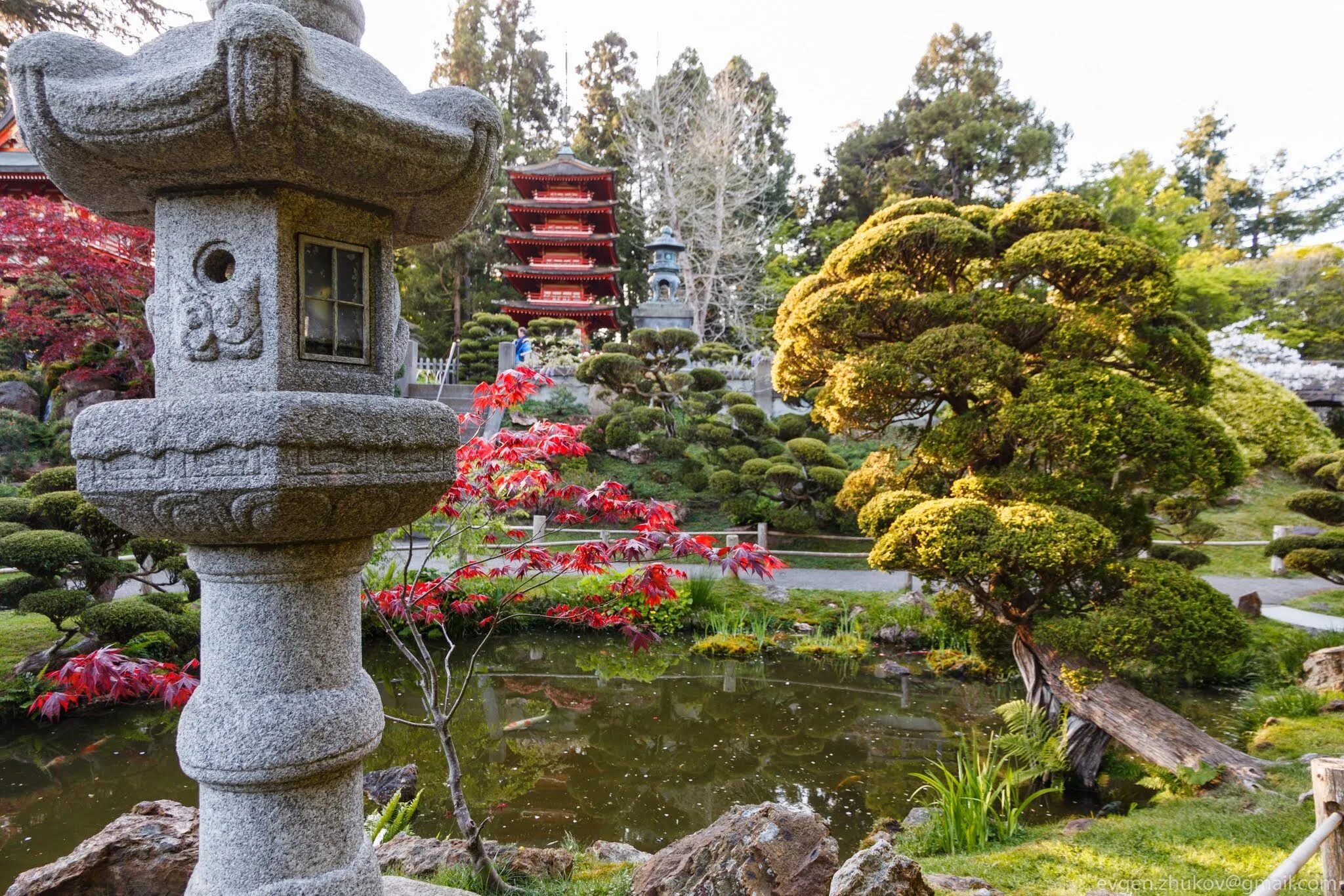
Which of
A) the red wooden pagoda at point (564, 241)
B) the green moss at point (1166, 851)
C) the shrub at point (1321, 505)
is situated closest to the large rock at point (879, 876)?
the green moss at point (1166, 851)

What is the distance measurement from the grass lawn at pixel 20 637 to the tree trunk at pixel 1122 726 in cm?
778

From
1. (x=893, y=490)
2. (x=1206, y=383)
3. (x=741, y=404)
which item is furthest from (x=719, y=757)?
(x=741, y=404)

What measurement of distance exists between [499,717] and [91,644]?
10.7ft

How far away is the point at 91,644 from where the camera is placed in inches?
229

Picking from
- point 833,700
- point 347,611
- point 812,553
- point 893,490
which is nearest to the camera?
point 347,611

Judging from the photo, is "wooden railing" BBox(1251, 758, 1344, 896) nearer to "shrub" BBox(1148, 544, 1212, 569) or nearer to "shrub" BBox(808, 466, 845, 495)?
"shrub" BBox(1148, 544, 1212, 569)

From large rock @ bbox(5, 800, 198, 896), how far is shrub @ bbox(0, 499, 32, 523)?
14.7 ft

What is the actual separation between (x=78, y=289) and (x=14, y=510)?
727 centimetres

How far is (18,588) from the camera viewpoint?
5527mm

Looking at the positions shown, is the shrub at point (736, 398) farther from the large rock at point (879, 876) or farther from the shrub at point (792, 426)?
the large rock at point (879, 876)

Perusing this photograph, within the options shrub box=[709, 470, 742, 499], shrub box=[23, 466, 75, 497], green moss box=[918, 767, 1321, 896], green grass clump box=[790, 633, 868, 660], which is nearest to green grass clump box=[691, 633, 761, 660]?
green grass clump box=[790, 633, 868, 660]

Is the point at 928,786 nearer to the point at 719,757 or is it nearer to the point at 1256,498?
the point at 719,757

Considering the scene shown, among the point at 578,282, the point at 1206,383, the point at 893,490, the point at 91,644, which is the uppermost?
the point at 578,282

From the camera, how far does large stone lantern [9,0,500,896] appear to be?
1.66m
